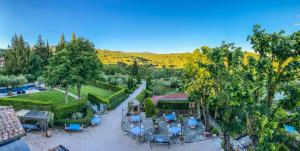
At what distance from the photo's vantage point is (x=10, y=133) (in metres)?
11.5

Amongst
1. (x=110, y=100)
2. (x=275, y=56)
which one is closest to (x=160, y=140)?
(x=275, y=56)

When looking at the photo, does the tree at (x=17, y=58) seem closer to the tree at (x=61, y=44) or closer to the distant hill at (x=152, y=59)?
the tree at (x=61, y=44)

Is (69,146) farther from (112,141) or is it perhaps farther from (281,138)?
(281,138)

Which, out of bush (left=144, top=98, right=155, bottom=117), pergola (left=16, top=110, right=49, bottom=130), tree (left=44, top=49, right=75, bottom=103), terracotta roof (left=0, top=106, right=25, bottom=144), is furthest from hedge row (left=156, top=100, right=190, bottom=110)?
terracotta roof (left=0, top=106, right=25, bottom=144)

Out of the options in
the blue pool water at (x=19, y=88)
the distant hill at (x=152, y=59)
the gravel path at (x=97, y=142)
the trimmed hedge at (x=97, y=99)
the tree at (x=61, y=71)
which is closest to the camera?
the gravel path at (x=97, y=142)

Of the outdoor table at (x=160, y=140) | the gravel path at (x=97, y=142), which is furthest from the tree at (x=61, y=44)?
the outdoor table at (x=160, y=140)

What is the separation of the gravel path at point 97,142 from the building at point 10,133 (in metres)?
9.00

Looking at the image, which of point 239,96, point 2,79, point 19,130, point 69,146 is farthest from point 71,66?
point 239,96

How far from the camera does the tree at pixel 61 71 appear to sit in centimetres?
3189

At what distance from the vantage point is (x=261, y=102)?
12484mm

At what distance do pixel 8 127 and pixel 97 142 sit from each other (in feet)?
37.6

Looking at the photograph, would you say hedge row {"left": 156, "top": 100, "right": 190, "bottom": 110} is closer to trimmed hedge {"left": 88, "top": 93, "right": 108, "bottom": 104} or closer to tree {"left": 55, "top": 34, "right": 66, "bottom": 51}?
trimmed hedge {"left": 88, "top": 93, "right": 108, "bottom": 104}

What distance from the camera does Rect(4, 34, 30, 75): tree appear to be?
154ft

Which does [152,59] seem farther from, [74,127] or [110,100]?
[74,127]
